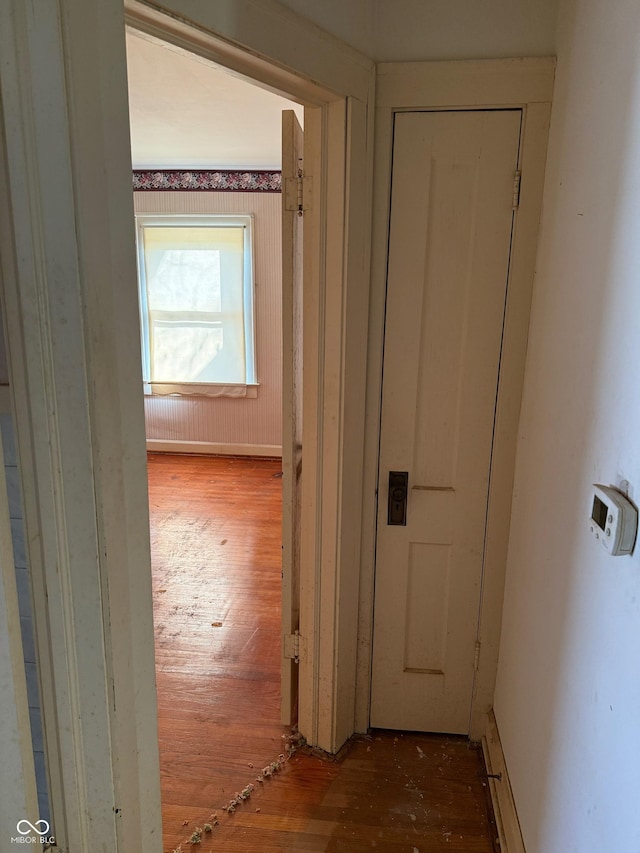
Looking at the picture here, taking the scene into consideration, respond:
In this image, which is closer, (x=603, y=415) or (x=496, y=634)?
(x=603, y=415)

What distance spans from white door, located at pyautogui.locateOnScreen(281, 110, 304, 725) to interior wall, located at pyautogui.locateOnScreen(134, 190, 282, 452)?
3329 millimetres

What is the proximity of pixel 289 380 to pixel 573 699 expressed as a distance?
3.96 ft

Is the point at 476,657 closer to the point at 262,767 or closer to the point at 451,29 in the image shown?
Result: the point at 262,767

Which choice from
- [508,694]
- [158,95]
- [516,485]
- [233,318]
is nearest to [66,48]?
[516,485]

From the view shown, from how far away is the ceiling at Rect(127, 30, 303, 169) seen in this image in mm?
2746

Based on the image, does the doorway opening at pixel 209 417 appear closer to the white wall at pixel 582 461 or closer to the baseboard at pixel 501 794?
the baseboard at pixel 501 794

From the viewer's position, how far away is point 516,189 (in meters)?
1.70

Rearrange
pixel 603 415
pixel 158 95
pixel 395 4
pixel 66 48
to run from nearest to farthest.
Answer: pixel 66 48, pixel 603 415, pixel 395 4, pixel 158 95

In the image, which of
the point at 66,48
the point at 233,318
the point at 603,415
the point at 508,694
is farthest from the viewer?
the point at 233,318

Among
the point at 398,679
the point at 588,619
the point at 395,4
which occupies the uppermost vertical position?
the point at 395,4

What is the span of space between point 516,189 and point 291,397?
0.96m

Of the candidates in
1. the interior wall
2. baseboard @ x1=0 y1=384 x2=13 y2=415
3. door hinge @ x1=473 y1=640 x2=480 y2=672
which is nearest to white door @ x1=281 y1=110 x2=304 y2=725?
door hinge @ x1=473 y1=640 x2=480 y2=672

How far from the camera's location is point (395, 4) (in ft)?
5.36

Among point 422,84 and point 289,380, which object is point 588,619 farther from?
point 422,84
